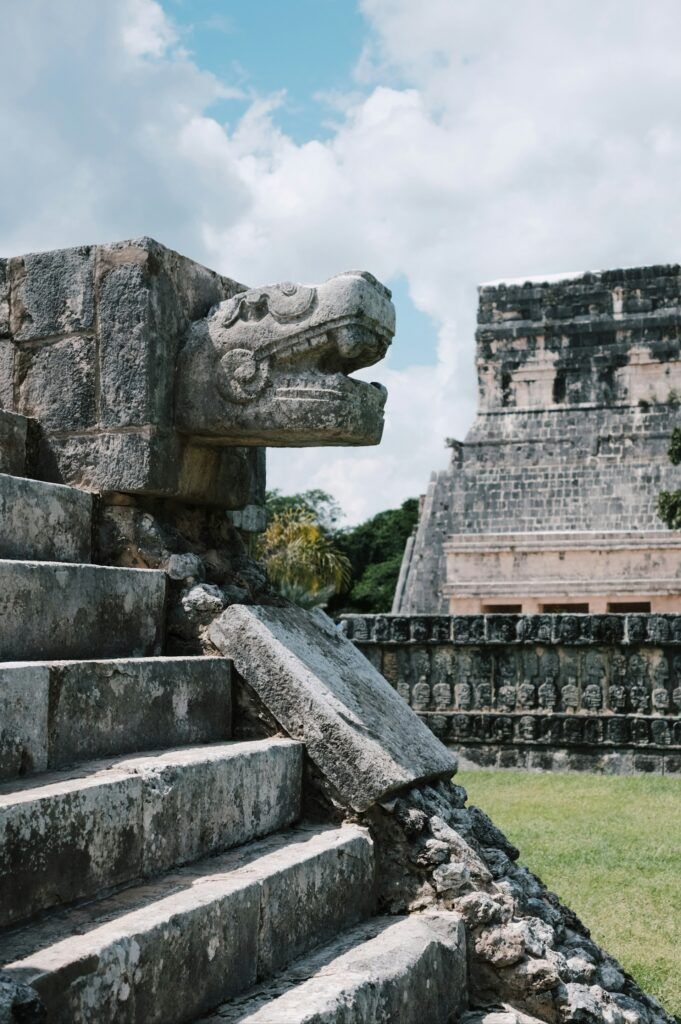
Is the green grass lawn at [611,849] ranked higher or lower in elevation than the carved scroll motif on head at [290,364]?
lower

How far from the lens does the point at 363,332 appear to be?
370 cm

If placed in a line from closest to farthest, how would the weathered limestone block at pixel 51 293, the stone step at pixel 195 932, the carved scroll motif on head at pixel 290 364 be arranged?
1. the stone step at pixel 195 932
2. the carved scroll motif on head at pixel 290 364
3. the weathered limestone block at pixel 51 293

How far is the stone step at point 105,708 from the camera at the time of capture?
8.45ft

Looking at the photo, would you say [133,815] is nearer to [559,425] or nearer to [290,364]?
[290,364]

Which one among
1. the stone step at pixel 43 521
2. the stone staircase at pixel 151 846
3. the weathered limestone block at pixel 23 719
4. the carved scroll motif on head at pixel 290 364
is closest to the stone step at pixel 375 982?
the stone staircase at pixel 151 846

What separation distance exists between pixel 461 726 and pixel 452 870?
7507mm

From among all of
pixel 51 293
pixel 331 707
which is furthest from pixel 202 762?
pixel 51 293

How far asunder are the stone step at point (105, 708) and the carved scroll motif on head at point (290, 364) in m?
0.83

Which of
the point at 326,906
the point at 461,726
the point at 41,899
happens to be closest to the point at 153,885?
the point at 41,899

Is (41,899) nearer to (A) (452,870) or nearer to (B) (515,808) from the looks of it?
(A) (452,870)

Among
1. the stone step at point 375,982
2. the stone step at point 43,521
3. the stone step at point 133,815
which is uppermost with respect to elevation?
the stone step at point 43,521

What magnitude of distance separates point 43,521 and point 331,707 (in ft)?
3.40

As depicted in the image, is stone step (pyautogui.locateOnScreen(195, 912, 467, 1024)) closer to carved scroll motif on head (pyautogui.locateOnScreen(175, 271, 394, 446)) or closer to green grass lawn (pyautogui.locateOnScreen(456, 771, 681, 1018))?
green grass lawn (pyautogui.locateOnScreen(456, 771, 681, 1018))

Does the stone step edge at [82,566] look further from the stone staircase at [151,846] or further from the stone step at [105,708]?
the stone step at [105,708]
